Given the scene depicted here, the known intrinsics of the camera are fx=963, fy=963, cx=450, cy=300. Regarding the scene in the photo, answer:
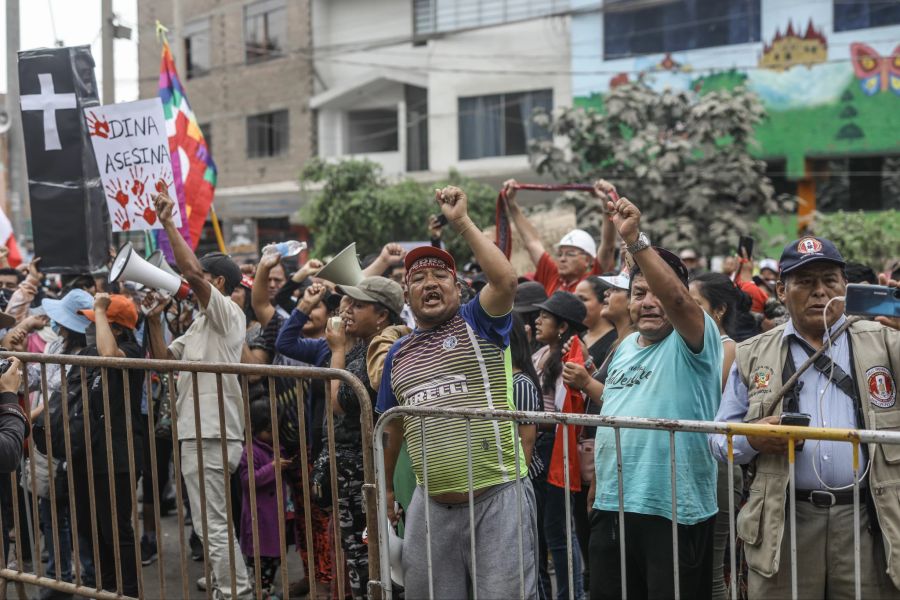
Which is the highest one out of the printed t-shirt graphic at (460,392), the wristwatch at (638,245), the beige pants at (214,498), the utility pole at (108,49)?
the utility pole at (108,49)

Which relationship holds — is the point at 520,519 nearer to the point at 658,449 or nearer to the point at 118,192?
the point at 658,449

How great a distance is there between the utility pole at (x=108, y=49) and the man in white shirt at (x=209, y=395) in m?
7.77

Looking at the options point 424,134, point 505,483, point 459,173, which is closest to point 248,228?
point 459,173

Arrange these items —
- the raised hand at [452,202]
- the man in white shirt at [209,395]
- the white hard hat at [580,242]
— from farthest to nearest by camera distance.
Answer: the white hard hat at [580,242] < the man in white shirt at [209,395] < the raised hand at [452,202]

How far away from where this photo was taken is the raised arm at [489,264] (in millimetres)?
4039

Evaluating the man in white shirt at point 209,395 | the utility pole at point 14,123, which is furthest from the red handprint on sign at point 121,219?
the utility pole at point 14,123

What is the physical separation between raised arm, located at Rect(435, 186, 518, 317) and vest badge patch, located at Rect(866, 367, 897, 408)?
1.42 m

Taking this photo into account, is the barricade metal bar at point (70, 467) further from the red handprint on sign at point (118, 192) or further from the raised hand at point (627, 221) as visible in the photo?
the raised hand at point (627, 221)

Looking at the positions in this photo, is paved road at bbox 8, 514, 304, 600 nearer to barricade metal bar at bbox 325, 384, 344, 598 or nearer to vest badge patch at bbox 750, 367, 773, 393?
barricade metal bar at bbox 325, 384, 344, 598

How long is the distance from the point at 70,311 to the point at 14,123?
8.54m

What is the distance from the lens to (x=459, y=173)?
1039 inches

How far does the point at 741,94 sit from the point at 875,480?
Result: 53.1ft

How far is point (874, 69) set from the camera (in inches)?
876

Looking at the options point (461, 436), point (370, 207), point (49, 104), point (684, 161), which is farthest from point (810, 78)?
point (461, 436)
